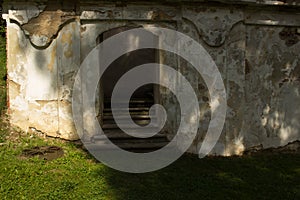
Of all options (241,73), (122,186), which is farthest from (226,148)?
(122,186)

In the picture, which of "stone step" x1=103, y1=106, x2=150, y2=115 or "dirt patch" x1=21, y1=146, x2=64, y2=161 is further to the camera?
"stone step" x1=103, y1=106, x2=150, y2=115

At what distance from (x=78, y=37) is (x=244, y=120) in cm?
356

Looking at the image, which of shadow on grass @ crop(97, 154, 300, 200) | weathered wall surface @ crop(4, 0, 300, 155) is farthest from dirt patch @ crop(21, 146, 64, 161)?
shadow on grass @ crop(97, 154, 300, 200)

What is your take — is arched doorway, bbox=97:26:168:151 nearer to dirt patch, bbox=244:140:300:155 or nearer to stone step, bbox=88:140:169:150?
stone step, bbox=88:140:169:150

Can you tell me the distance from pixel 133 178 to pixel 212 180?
1176mm

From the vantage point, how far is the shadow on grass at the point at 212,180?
431cm

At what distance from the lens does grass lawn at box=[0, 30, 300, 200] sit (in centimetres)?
424

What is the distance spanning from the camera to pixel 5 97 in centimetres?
679

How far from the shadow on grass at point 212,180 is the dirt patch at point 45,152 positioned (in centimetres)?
102

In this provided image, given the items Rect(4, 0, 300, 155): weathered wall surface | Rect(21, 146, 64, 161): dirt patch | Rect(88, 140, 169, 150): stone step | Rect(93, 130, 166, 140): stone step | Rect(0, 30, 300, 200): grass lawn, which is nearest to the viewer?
Rect(0, 30, 300, 200): grass lawn

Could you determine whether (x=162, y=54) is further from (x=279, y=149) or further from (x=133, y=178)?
(x=279, y=149)

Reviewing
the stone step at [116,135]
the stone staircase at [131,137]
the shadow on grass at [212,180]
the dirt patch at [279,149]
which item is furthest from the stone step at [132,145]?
the dirt patch at [279,149]

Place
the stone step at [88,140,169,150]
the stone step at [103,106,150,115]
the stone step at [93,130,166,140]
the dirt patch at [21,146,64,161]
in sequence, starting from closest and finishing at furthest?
1. the dirt patch at [21,146,64,161]
2. the stone step at [88,140,169,150]
3. the stone step at [93,130,166,140]
4. the stone step at [103,106,150,115]

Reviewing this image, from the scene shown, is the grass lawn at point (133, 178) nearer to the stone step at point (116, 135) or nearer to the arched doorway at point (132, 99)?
the stone step at point (116, 135)
